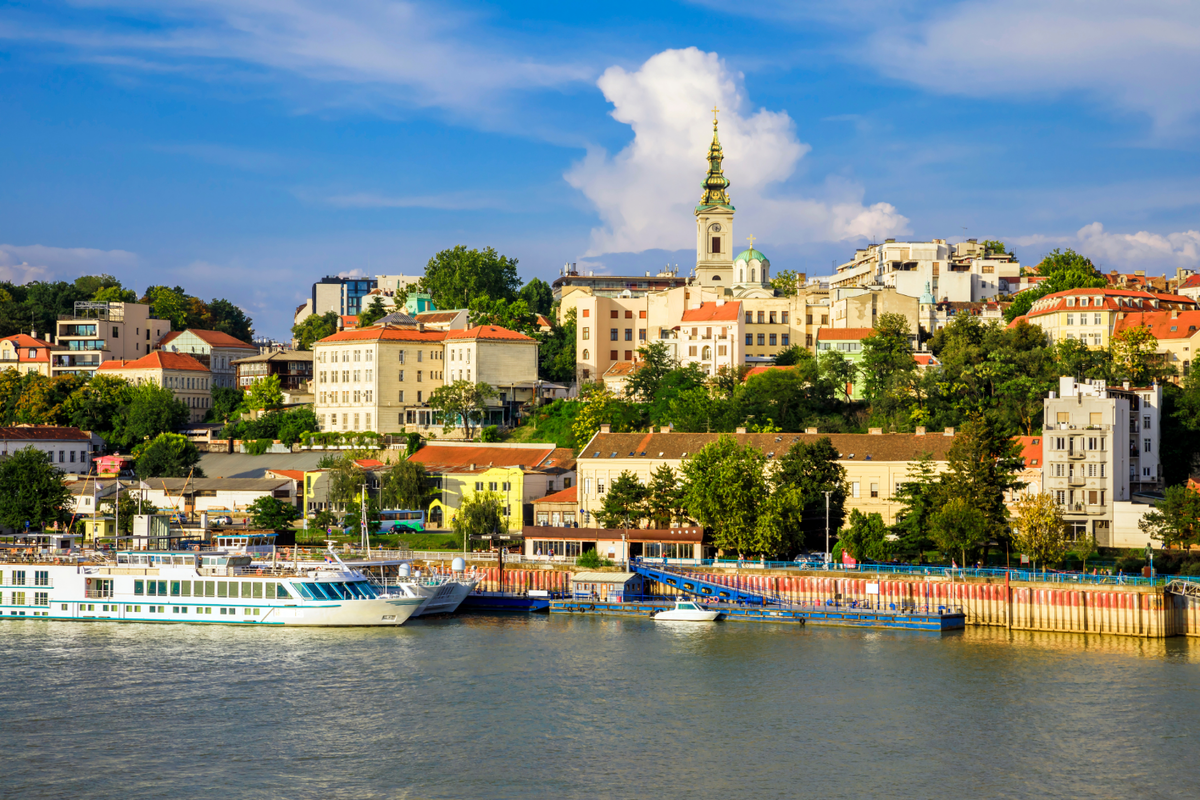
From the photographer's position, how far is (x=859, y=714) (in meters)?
38.2

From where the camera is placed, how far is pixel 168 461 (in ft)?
287

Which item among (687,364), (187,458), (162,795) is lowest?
(162,795)

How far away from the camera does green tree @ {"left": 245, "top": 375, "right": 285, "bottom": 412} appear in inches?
4043

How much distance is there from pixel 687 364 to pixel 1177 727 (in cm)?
5967

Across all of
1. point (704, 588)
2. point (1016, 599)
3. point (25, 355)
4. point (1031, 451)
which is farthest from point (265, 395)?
point (1016, 599)

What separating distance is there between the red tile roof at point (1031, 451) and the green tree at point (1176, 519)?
6.11 meters

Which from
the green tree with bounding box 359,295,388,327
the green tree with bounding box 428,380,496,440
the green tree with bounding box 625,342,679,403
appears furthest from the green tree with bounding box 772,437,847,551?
the green tree with bounding box 359,295,388,327

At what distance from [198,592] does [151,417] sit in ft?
149

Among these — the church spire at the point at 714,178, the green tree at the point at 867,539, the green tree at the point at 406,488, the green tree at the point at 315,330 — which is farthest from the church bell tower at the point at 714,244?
the green tree at the point at 867,539

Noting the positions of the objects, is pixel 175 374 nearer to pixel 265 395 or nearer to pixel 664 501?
pixel 265 395

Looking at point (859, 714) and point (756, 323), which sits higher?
point (756, 323)

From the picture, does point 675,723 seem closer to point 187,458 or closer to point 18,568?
point 18,568

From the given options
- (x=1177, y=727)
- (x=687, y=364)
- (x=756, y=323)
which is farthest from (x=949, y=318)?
(x=1177, y=727)

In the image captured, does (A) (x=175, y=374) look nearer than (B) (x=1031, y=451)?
No
